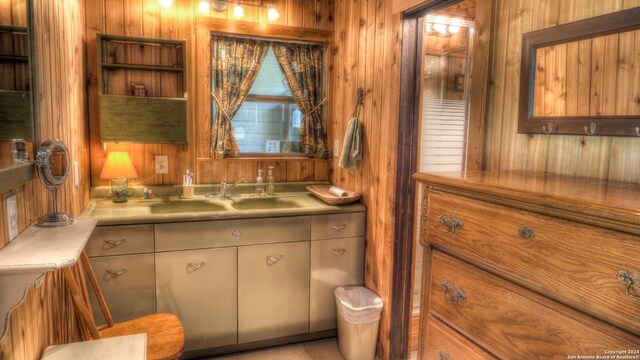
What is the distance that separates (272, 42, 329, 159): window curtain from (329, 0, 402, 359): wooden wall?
0.75 ft

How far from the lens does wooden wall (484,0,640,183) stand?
1345 millimetres

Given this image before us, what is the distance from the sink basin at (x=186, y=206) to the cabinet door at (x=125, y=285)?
425mm

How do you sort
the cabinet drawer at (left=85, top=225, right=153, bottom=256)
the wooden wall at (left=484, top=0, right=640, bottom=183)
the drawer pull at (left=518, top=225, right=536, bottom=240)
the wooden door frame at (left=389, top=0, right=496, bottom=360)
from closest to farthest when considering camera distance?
the drawer pull at (left=518, top=225, right=536, bottom=240), the wooden wall at (left=484, top=0, right=640, bottom=183), the cabinet drawer at (left=85, top=225, right=153, bottom=256), the wooden door frame at (left=389, top=0, right=496, bottom=360)

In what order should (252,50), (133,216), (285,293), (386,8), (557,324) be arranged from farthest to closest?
(252,50) < (285,293) < (386,8) < (133,216) < (557,324)

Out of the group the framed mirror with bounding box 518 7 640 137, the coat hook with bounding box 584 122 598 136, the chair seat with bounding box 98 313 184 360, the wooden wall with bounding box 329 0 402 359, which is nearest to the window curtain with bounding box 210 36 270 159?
the wooden wall with bounding box 329 0 402 359

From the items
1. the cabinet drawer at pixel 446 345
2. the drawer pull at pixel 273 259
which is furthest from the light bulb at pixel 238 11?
the cabinet drawer at pixel 446 345

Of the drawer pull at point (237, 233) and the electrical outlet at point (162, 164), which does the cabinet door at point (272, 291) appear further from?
the electrical outlet at point (162, 164)

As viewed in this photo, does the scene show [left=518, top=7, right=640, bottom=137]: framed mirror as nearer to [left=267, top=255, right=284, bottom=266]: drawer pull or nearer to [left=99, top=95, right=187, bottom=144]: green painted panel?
[left=267, top=255, right=284, bottom=266]: drawer pull

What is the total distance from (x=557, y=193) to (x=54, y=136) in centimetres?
185

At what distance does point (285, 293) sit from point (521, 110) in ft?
5.64

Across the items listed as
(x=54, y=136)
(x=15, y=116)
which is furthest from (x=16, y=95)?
(x=54, y=136)

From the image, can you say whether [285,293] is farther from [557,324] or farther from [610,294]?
[610,294]

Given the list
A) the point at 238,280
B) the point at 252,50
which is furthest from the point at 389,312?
the point at 252,50

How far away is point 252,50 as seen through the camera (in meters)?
3.05
